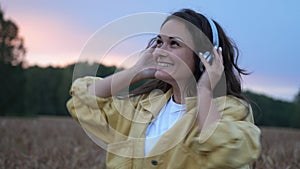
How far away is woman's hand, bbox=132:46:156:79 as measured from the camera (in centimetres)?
206

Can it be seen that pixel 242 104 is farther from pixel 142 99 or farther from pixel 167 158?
pixel 142 99

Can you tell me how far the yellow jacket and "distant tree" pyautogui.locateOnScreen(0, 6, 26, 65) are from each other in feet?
88.6

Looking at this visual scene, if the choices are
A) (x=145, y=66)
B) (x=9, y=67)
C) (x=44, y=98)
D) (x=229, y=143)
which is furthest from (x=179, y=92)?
(x=44, y=98)

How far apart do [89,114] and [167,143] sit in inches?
15.1

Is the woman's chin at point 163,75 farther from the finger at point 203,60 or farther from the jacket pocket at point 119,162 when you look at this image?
the jacket pocket at point 119,162

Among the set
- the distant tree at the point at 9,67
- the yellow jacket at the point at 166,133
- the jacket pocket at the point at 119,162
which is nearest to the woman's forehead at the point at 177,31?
the yellow jacket at the point at 166,133

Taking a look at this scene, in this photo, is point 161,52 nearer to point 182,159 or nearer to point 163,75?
point 163,75

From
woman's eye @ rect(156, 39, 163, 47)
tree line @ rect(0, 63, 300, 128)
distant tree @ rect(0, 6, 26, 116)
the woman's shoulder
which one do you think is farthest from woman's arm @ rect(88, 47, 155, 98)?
distant tree @ rect(0, 6, 26, 116)

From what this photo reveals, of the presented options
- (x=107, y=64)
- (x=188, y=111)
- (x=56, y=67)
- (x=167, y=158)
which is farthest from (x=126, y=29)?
(x=56, y=67)

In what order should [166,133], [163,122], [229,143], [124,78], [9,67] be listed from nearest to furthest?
1. [229,143]
2. [166,133]
3. [163,122]
4. [124,78]
5. [9,67]

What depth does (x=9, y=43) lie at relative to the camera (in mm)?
28281

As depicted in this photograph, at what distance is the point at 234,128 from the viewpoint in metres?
1.65

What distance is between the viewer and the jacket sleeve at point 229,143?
1630 mm

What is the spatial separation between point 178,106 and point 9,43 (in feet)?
90.7
